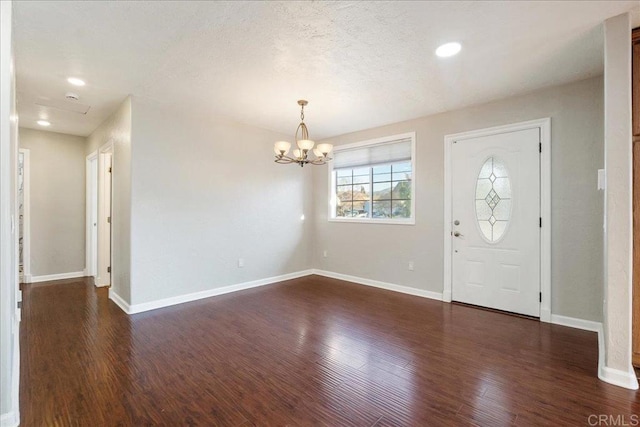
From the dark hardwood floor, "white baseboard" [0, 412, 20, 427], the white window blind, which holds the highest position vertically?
the white window blind

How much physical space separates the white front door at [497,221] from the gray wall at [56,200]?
6586 mm

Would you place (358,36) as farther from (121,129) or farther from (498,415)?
(121,129)

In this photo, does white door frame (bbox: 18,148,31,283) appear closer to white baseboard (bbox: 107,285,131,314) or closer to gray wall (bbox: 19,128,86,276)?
gray wall (bbox: 19,128,86,276)

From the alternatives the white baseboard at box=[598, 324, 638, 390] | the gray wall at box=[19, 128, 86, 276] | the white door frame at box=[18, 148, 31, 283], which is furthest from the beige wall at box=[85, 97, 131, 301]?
the white baseboard at box=[598, 324, 638, 390]

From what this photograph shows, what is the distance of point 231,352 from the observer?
271cm

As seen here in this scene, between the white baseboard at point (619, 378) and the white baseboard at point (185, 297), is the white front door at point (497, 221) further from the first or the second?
the white baseboard at point (185, 297)

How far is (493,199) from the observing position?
382 centimetres

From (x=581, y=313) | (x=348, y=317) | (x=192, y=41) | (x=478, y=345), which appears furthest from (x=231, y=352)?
(x=581, y=313)

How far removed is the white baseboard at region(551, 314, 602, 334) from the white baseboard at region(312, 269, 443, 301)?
1277mm

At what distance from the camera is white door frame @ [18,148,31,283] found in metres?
5.14

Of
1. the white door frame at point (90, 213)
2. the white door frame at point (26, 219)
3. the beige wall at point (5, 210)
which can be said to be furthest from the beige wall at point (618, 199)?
the white door frame at point (26, 219)

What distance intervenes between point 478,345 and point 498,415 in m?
1.05

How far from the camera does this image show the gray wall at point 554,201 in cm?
317

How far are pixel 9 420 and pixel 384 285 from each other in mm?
4227
